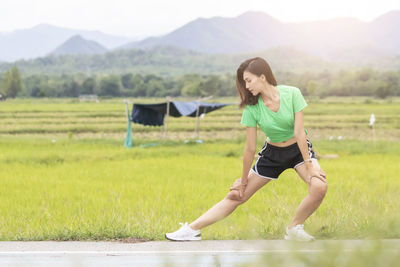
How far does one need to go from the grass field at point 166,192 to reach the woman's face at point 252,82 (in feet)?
2.62

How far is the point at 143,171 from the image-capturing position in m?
9.08

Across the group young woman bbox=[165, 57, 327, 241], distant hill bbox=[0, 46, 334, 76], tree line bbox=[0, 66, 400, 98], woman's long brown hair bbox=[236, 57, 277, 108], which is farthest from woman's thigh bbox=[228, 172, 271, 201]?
distant hill bbox=[0, 46, 334, 76]

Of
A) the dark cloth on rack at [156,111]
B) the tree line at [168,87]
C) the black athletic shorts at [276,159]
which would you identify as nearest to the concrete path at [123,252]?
the black athletic shorts at [276,159]

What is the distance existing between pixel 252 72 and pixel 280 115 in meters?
0.32

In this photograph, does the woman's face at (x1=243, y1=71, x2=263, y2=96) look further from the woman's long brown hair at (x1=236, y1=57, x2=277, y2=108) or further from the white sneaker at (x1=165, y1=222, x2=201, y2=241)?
the white sneaker at (x1=165, y1=222, x2=201, y2=241)

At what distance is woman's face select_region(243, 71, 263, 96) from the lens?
3.29 m

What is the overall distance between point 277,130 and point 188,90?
62518mm

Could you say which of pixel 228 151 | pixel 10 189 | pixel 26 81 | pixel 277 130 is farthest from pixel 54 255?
pixel 26 81

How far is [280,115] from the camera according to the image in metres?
3.33

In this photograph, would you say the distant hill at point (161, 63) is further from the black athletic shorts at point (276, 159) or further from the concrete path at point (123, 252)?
the black athletic shorts at point (276, 159)

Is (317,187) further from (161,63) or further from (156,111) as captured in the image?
(161,63)

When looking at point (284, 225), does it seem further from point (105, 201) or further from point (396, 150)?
point (396, 150)

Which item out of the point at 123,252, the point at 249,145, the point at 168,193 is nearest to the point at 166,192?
the point at 168,193

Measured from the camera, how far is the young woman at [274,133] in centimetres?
331
